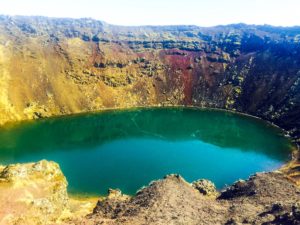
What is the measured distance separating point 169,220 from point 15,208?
741 inches

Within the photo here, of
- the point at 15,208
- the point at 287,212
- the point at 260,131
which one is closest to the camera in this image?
the point at 287,212

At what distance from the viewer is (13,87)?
13688 cm

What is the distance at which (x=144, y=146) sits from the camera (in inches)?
4031

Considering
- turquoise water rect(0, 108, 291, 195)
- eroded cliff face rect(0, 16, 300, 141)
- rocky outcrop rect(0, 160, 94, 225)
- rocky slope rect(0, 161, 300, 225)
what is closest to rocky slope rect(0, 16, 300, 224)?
rocky outcrop rect(0, 160, 94, 225)

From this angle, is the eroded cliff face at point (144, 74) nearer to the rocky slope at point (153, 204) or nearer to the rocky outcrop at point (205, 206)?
the rocky outcrop at point (205, 206)

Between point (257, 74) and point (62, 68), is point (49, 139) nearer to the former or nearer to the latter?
point (62, 68)

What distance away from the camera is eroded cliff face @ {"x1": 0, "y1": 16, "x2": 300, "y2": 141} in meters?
137

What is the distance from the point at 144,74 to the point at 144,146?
72.8 metres

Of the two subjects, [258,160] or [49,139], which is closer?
[258,160]

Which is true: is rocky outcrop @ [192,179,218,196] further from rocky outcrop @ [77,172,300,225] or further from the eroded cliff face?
the eroded cliff face

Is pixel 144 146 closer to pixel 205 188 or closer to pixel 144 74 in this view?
pixel 205 188

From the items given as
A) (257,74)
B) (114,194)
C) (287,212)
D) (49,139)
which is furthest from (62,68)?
(287,212)

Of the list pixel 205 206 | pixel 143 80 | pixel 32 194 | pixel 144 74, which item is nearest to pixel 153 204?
pixel 205 206

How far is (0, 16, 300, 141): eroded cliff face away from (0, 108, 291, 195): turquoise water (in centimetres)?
1024
